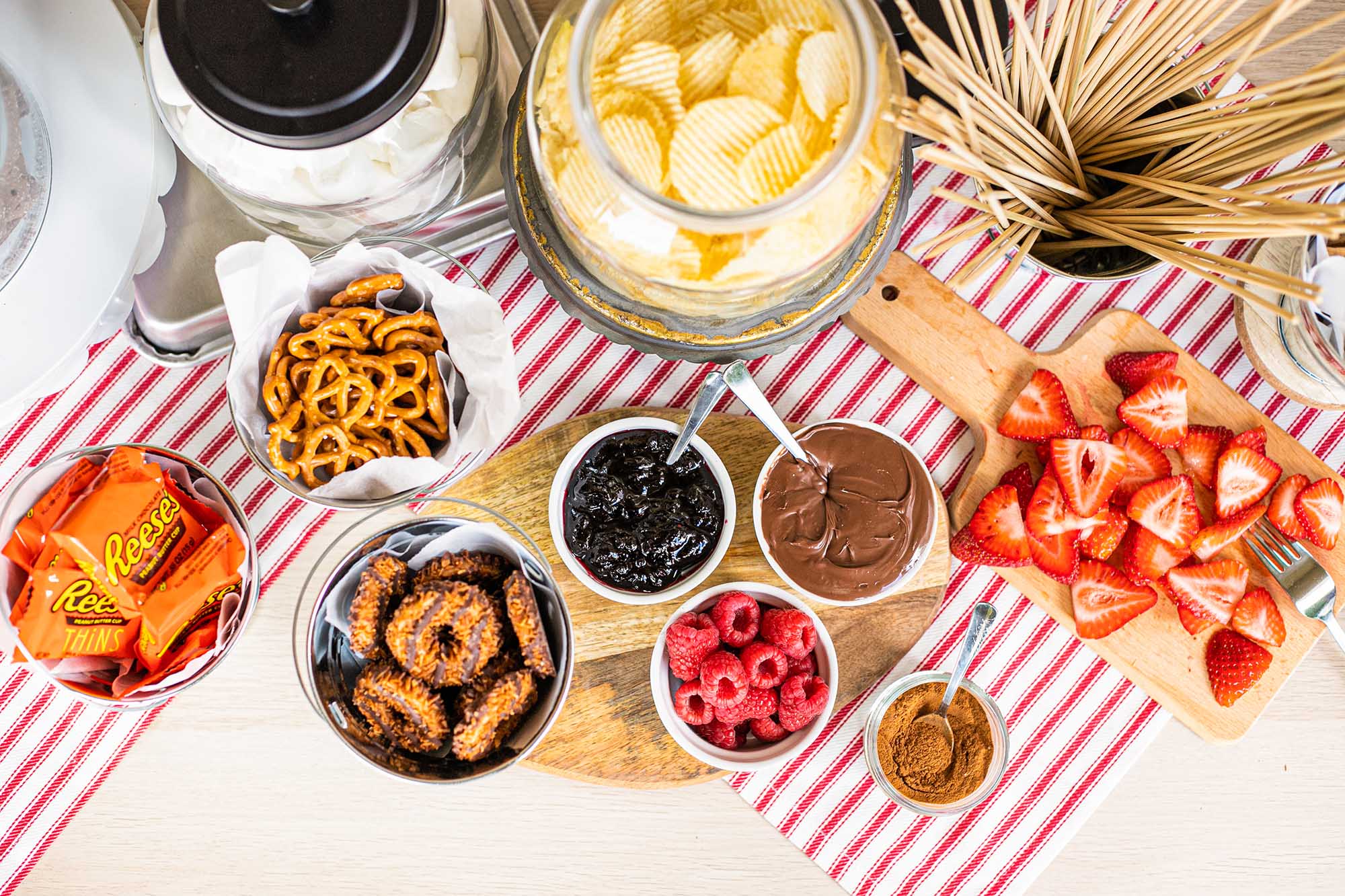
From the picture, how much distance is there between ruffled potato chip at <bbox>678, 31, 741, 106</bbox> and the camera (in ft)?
2.71

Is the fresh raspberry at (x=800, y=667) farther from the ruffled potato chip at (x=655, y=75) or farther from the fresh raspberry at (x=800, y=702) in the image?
the ruffled potato chip at (x=655, y=75)

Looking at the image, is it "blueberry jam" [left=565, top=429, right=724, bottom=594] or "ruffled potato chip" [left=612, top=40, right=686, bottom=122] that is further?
"blueberry jam" [left=565, top=429, right=724, bottom=594]

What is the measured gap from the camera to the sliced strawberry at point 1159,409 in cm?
127

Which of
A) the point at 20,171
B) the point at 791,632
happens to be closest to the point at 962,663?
the point at 791,632

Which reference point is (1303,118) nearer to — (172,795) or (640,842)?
(640,842)

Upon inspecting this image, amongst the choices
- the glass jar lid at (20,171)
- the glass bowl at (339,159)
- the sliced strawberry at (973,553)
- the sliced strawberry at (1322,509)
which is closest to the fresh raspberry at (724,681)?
the sliced strawberry at (973,553)

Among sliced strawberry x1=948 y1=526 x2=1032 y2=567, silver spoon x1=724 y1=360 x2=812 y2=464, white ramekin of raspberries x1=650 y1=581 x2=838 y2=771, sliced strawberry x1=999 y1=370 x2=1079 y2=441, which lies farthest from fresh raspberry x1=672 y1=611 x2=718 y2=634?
sliced strawberry x1=999 y1=370 x2=1079 y2=441

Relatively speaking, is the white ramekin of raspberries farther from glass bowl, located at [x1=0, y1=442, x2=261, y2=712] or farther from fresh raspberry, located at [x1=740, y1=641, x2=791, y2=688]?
glass bowl, located at [x1=0, y1=442, x2=261, y2=712]

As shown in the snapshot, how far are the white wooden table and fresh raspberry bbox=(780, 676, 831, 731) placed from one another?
18cm

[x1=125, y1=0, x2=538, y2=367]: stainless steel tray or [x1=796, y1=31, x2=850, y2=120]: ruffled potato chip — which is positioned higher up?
[x1=796, y1=31, x2=850, y2=120]: ruffled potato chip

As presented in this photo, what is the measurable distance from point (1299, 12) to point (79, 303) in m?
1.57

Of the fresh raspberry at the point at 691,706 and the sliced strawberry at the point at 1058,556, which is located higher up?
the sliced strawberry at the point at 1058,556

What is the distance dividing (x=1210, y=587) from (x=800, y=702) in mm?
574

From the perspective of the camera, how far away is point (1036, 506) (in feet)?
4.13
